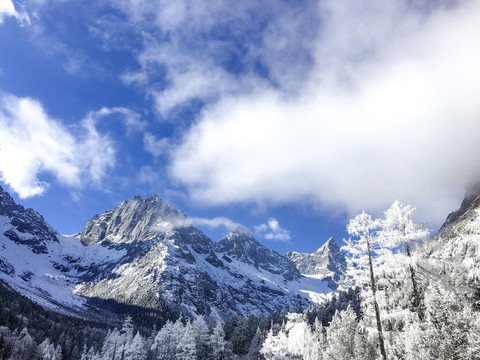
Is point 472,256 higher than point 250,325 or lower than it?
lower

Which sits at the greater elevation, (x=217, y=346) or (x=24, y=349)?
(x=217, y=346)

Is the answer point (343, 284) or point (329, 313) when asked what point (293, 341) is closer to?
point (329, 313)

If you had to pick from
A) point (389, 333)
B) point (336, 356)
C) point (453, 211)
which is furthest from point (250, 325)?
point (453, 211)

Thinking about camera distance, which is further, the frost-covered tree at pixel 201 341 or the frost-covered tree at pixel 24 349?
the frost-covered tree at pixel 24 349

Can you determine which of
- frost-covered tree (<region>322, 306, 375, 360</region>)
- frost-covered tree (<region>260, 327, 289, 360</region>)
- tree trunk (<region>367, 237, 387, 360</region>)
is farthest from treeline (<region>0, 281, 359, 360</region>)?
tree trunk (<region>367, 237, 387, 360</region>)

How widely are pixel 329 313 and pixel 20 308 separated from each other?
5723 inches

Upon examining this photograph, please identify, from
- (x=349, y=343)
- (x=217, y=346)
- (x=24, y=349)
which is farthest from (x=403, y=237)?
(x=24, y=349)

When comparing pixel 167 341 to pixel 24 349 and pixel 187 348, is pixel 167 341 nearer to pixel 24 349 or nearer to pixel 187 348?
pixel 187 348

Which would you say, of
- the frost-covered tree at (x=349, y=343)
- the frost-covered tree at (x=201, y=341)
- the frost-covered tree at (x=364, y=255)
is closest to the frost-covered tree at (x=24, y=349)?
the frost-covered tree at (x=201, y=341)

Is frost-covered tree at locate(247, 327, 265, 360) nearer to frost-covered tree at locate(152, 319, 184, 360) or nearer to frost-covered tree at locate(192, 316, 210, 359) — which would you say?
frost-covered tree at locate(192, 316, 210, 359)

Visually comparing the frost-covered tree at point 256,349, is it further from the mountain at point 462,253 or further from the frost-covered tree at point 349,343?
the mountain at point 462,253

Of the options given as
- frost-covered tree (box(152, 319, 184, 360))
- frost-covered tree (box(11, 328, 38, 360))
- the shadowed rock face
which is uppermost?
the shadowed rock face

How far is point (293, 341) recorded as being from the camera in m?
69.7

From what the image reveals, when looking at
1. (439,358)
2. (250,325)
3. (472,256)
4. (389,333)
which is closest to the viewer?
(472,256)
